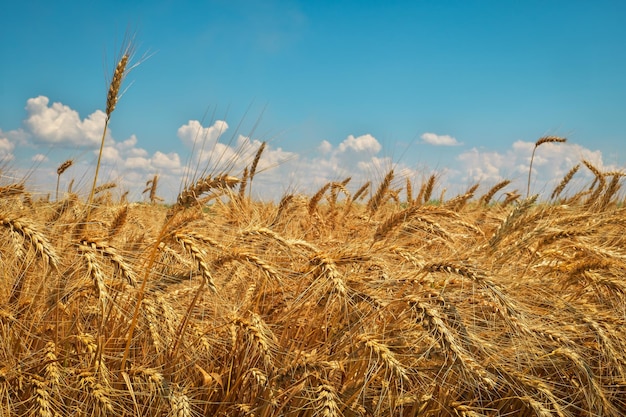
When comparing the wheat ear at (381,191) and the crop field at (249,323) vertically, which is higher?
the wheat ear at (381,191)

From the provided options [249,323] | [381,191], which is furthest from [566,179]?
[249,323]

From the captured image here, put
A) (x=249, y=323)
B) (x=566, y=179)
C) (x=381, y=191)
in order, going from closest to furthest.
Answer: (x=249, y=323)
(x=381, y=191)
(x=566, y=179)

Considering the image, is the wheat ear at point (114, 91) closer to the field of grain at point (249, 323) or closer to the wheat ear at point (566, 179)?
the field of grain at point (249, 323)

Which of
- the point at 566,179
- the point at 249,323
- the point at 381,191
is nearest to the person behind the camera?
the point at 249,323

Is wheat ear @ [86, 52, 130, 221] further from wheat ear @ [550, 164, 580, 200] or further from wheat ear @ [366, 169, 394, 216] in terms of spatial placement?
wheat ear @ [550, 164, 580, 200]

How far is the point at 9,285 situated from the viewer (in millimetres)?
2289

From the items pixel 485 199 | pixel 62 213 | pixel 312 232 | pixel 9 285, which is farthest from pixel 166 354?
pixel 485 199

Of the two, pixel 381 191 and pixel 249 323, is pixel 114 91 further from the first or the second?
pixel 381 191

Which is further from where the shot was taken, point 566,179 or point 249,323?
point 566,179

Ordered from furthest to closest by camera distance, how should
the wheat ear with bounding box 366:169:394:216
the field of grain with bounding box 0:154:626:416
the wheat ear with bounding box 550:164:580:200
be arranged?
the wheat ear with bounding box 550:164:580:200, the wheat ear with bounding box 366:169:394:216, the field of grain with bounding box 0:154:626:416

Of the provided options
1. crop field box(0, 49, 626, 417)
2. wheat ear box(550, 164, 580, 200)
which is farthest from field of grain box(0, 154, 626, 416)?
wheat ear box(550, 164, 580, 200)

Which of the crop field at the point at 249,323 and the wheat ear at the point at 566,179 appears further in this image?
the wheat ear at the point at 566,179

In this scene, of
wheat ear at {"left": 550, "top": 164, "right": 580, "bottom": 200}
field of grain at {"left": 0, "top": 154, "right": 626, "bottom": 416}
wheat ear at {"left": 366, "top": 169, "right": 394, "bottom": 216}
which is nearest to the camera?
field of grain at {"left": 0, "top": 154, "right": 626, "bottom": 416}

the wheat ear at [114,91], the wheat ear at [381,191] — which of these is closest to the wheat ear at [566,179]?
the wheat ear at [381,191]
